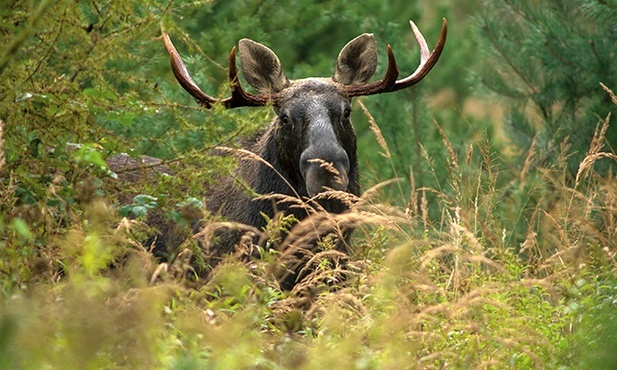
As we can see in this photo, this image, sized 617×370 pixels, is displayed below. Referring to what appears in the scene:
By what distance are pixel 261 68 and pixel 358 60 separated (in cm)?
68

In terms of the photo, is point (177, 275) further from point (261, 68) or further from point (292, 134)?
point (261, 68)

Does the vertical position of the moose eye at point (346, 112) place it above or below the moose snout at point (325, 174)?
above

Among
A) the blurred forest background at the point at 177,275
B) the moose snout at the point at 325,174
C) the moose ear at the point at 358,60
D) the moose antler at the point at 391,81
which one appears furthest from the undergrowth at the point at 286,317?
the moose ear at the point at 358,60

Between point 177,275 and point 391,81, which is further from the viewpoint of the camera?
Answer: point 391,81

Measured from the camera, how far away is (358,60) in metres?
8.02

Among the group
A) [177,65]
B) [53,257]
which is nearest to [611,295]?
[53,257]

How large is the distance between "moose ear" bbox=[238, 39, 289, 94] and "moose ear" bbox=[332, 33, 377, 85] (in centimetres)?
40

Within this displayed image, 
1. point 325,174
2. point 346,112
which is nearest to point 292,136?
point 346,112

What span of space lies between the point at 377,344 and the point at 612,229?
2.04 m

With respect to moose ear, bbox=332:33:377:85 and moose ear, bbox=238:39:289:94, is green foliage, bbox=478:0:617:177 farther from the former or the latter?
moose ear, bbox=238:39:289:94

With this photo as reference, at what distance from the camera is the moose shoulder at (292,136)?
6.98 meters

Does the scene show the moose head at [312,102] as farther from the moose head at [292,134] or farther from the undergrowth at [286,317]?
the undergrowth at [286,317]

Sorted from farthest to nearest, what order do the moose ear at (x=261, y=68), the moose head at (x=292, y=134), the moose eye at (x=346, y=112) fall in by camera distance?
the moose ear at (x=261, y=68) < the moose eye at (x=346, y=112) < the moose head at (x=292, y=134)

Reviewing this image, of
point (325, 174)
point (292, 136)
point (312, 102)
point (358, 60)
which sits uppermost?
point (358, 60)
